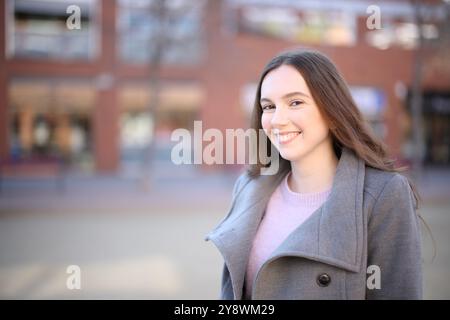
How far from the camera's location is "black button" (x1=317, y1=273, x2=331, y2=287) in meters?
1.54

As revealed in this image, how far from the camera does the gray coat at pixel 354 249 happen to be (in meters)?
1.53

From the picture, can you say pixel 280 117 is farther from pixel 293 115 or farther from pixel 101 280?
pixel 101 280

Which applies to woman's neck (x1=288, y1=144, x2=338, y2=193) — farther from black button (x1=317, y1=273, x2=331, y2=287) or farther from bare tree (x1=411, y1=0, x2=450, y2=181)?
bare tree (x1=411, y1=0, x2=450, y2=181)

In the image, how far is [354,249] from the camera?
153 centimetres

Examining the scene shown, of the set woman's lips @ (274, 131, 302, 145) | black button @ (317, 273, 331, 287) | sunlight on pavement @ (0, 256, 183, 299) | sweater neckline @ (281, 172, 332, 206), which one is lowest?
sunlight on pavement @ (0, 256, 183, 299)

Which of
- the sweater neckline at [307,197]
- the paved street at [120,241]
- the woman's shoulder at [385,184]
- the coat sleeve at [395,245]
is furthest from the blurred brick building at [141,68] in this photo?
the coat sleeve at [395,245]

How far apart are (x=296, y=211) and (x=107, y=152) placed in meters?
16.0

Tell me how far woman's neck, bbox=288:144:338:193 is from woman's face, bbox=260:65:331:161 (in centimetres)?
6

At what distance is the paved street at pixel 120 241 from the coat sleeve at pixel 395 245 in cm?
326

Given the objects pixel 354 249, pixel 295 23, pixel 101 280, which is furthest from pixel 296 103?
pixel 295 23

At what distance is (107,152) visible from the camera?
17047 millimetres

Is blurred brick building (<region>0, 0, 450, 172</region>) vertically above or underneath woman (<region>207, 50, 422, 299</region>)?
above

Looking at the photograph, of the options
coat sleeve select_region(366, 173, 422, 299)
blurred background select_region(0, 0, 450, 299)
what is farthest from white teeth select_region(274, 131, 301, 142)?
blurred background select_region(0, 0, 450, 299)

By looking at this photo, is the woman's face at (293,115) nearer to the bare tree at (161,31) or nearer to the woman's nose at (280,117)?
the woman's nose at (280,117)
